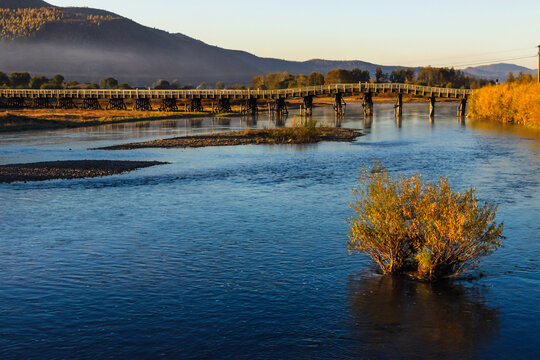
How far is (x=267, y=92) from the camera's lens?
11681 centimetres

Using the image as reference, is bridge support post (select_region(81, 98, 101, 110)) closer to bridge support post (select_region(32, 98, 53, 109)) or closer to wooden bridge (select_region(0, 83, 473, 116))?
wooden bridge (select_region(0, 83, 473, 116))

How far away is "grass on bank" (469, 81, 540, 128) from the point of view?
7075 cm

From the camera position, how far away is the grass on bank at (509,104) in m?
70.8

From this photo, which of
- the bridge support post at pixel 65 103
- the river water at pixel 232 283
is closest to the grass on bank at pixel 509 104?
the river water at pixel 232 283

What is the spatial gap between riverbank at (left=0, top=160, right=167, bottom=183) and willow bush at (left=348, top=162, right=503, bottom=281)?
24.8m

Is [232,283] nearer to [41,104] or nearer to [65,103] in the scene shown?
[65,103]

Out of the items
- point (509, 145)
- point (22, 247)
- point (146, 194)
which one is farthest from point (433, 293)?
point (509, 145)

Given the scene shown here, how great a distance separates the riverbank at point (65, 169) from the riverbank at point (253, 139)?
12.4 metres

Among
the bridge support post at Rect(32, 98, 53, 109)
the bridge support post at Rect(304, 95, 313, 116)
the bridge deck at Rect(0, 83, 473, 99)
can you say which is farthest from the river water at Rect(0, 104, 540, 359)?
the bridge support post at Rect(32, 98, 53, 109)

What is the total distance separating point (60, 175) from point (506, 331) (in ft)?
99.2

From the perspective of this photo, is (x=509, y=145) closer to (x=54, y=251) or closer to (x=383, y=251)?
(x=383, y=251)

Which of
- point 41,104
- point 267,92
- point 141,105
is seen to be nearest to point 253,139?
point 267,92

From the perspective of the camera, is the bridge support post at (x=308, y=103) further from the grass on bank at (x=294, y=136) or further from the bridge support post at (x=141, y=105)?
the grass on bank at (x=294, y=136)

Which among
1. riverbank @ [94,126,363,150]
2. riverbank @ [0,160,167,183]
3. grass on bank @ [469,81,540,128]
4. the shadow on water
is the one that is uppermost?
grass on bank @ [469,81,540,128]
